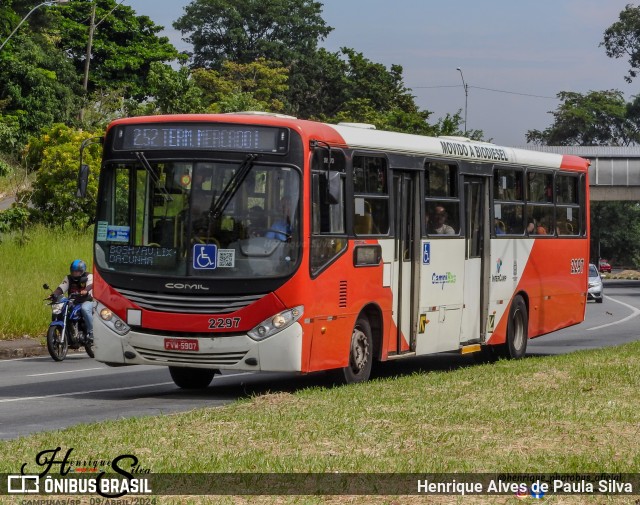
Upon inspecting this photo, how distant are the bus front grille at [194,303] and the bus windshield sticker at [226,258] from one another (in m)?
0.32

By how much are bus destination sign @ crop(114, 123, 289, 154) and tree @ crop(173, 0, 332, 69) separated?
83435 millimetres

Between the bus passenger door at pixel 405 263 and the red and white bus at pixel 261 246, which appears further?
the bus passenger door at pixel 405 263

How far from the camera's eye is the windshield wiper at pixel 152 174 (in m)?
14.9

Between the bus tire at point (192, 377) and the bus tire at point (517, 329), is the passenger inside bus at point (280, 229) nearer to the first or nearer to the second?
the bus tire at point (192, 377)

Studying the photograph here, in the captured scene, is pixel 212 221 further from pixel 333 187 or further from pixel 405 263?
pixel 405 263

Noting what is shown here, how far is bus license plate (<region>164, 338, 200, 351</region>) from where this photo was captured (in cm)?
1448

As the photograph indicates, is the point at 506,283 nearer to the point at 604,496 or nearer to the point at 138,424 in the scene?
the point at 138,424

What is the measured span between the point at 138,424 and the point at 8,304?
1488 centimetres

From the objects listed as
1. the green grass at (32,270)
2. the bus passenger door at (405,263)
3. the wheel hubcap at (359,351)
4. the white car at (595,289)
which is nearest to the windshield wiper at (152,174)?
the wheel hubcap at (359,351)

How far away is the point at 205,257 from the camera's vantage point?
47.5ft

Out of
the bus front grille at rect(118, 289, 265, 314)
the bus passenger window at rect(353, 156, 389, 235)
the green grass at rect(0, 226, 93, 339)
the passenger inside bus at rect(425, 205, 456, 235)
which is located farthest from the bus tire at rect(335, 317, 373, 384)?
the green grass at rect(0, 226, 93, 339)

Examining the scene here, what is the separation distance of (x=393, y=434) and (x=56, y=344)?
11505mm

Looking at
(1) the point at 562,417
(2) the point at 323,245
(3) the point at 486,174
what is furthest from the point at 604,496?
(3) the point at 486,174

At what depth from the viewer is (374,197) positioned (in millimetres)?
16281
